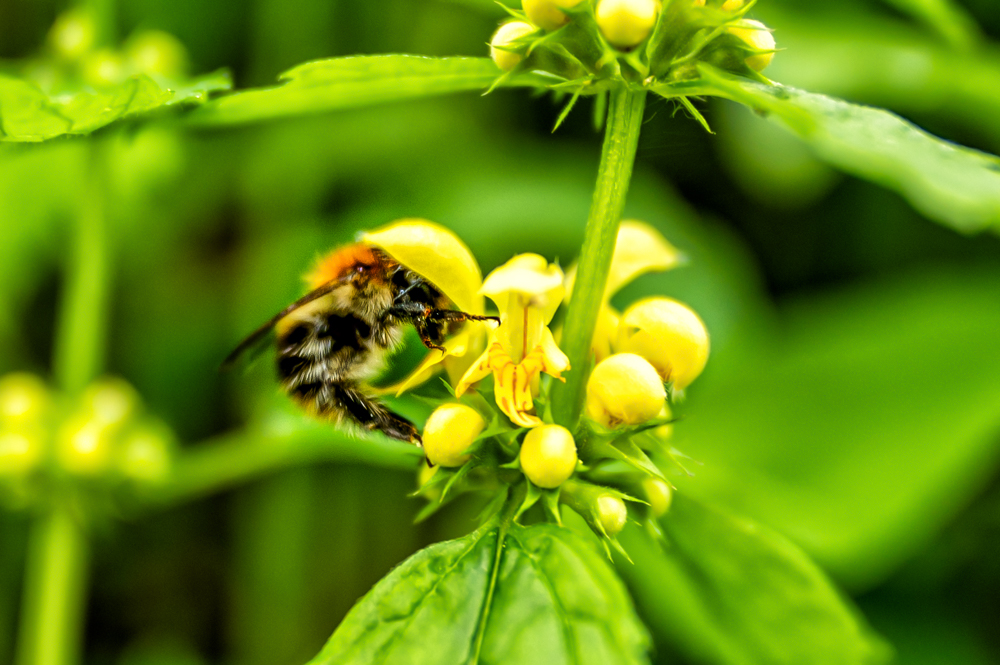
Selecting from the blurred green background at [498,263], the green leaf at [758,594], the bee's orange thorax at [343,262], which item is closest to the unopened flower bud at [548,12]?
the bee's orange thorax at [343,262]

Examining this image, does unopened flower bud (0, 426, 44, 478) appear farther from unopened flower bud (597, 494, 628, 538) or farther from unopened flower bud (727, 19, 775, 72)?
unopened flower bud (727, 19, 775, 72)

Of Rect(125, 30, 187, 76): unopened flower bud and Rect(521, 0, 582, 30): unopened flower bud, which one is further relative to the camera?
Rect(125, 30, 187, 76): unopened flower bud

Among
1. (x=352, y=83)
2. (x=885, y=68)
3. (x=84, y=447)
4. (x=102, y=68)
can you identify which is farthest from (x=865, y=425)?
(x=102, y=68)

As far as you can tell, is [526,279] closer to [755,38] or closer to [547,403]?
[547,403]

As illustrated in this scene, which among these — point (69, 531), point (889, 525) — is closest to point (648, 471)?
point (889, 525)

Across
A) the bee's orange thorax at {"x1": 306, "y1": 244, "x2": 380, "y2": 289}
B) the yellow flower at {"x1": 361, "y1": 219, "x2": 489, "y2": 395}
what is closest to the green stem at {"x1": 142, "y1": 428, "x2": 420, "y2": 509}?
the bee's orange thorax at {"x1": 306, "y1": 244, "x2": 380, "y2": 289}
